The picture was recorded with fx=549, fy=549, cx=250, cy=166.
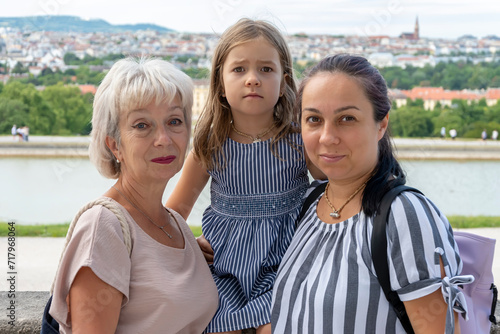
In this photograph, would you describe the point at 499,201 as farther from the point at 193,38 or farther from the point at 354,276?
the point at 354,276

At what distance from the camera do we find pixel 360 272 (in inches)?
51.0

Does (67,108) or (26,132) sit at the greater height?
(67,108)

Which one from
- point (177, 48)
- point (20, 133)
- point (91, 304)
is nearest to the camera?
point (91, 304)

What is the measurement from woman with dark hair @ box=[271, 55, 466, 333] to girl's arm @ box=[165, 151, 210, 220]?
567 mm

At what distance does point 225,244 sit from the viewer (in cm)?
186

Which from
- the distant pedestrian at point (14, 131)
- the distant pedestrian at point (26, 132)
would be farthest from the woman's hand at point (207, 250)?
the distant pedestrian at point (26, 132)

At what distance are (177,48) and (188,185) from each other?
701 inches

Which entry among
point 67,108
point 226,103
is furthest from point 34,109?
point 226,103

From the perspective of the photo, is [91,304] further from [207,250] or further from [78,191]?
[78,191]

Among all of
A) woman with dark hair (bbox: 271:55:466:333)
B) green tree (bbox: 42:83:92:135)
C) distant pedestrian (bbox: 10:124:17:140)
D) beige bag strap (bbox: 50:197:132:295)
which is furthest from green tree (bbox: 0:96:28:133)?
woman with dark hair (bbox: 271:55:466:333)

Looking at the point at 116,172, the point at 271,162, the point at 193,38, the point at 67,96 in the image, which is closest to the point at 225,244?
the point at 271,162

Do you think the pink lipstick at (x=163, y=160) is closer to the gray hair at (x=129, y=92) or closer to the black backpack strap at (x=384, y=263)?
the gray hair at (x=129, y=92)

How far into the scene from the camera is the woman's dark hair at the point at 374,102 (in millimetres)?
1354

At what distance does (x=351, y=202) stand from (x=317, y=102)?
28 centimetres
